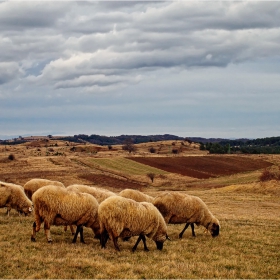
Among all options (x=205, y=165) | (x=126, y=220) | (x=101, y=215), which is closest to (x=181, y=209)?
(x=126, y=220)

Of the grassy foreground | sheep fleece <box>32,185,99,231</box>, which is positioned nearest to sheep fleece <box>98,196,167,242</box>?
the grassy foreground

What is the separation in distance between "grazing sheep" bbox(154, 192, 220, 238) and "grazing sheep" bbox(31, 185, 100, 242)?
13.8ft

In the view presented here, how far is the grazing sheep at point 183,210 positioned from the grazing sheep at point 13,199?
8.24 metres

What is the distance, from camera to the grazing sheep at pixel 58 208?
15539 millimetres

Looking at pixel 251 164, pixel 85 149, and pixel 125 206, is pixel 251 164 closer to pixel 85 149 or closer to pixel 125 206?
pixel 85 149

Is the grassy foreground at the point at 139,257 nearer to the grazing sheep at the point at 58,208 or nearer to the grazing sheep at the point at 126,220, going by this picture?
the grazing sheep at the point at 126,220

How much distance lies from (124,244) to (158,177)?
64746mm

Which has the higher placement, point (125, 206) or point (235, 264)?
point (125, 206)

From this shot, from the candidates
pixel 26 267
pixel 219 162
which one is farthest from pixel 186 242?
pixel 219 162

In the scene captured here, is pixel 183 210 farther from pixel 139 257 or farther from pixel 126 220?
pixel 139 257

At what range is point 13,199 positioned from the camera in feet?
70.0

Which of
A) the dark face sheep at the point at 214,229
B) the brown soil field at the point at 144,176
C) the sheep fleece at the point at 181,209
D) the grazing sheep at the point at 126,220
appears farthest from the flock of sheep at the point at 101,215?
the brown soil field at the point at 144,176

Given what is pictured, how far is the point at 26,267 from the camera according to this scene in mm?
12016

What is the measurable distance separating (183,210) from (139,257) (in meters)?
5.28
